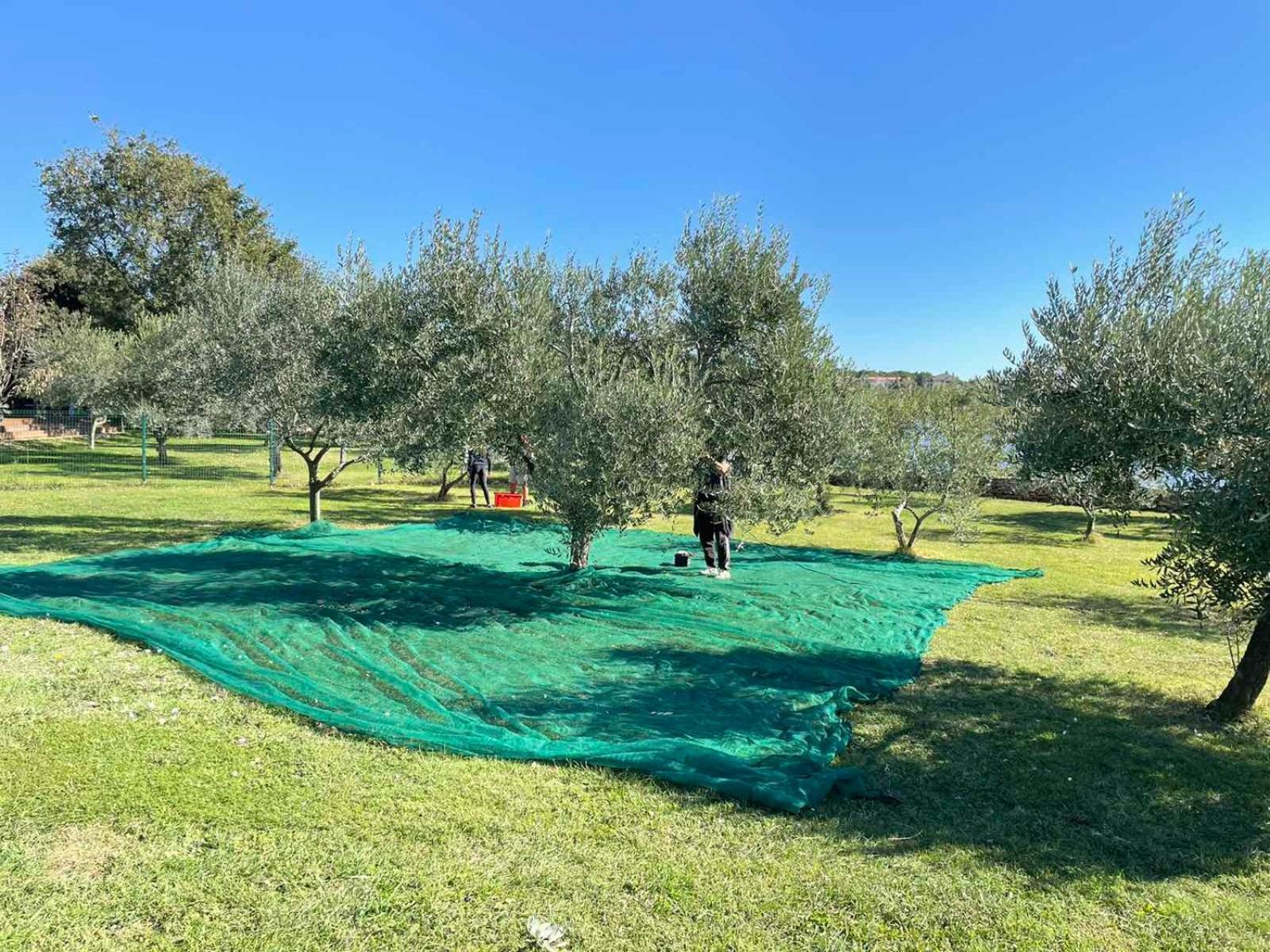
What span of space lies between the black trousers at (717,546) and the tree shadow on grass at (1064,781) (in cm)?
488

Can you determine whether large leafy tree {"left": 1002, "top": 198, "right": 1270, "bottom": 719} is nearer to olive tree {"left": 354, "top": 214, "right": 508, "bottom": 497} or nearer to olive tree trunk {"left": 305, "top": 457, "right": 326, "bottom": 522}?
olive tree {"left": 354, "top": 214, "right": 508, "bottom": 497}

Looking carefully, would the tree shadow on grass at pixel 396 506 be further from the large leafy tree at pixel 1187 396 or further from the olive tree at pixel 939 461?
the large leafy tree at pixel 1187 396

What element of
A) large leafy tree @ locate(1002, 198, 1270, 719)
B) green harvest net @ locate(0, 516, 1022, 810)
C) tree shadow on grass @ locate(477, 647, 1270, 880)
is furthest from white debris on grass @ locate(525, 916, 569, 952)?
large leafy tree @ locate(1002, 198, 1270, 719)

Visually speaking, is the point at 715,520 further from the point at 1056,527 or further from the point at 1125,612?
the point at 1056,527

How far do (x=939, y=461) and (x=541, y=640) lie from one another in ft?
35.2

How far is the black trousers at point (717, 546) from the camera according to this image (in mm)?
11789

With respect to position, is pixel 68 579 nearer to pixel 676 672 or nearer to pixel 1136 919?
pixel 676 672

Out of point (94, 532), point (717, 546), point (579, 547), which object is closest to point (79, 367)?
point (94, 532)

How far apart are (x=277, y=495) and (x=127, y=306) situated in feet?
67.8

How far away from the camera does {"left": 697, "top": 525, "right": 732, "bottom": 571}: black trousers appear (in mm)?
11789

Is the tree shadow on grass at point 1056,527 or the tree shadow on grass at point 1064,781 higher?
the tree shadow on grass at point 1056,527

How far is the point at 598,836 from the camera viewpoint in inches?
165

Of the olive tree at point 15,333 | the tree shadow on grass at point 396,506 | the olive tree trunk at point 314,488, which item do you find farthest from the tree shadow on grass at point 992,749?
the olive tree at point 15,333

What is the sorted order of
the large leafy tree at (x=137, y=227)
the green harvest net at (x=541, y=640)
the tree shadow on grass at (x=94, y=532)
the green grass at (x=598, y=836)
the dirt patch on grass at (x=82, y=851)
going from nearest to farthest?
the green grass at (x=598, y=836), the dirt patch on grass at (x=82, y=851), the green harvest net at (x=541, y=640), the tree shadow on grass at (x=94, y=532), the large leafy tree at (x=137, y=227)
